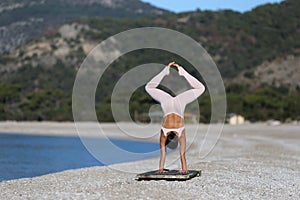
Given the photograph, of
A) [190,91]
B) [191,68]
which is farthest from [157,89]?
[191,68]

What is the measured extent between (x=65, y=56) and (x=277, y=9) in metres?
54.1

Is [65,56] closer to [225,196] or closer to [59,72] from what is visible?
[59,72]

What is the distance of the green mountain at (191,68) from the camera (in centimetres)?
8338

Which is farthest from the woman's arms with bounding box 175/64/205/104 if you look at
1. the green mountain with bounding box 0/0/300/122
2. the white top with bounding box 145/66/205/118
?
the green mountain with bounding box 0/0/300/122

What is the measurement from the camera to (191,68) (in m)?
84.1

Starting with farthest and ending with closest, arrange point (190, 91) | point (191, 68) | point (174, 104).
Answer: point (191, 68), point (190, 91), point (174, 104)

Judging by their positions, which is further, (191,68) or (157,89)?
(191,68)

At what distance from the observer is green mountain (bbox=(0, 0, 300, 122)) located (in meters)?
83.4

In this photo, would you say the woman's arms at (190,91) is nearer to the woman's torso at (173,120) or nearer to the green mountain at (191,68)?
the woman's torso at (173,120)

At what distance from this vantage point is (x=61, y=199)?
10.3 meters

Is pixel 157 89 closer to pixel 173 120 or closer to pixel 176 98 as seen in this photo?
pixel 176 98

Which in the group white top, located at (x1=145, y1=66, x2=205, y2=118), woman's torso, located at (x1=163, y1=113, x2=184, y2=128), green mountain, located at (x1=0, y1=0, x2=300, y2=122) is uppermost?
green mountain, located at (x1=0, y1=0, x2=300, y2=122)

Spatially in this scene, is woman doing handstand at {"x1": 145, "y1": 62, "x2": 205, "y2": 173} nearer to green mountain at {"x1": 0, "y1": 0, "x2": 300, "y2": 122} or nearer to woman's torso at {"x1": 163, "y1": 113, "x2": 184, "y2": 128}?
woman's torso at {"x1": 163, "y1": 113, "x2": 184, "y2": 128}

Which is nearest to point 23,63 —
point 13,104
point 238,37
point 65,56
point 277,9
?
point 65,56
